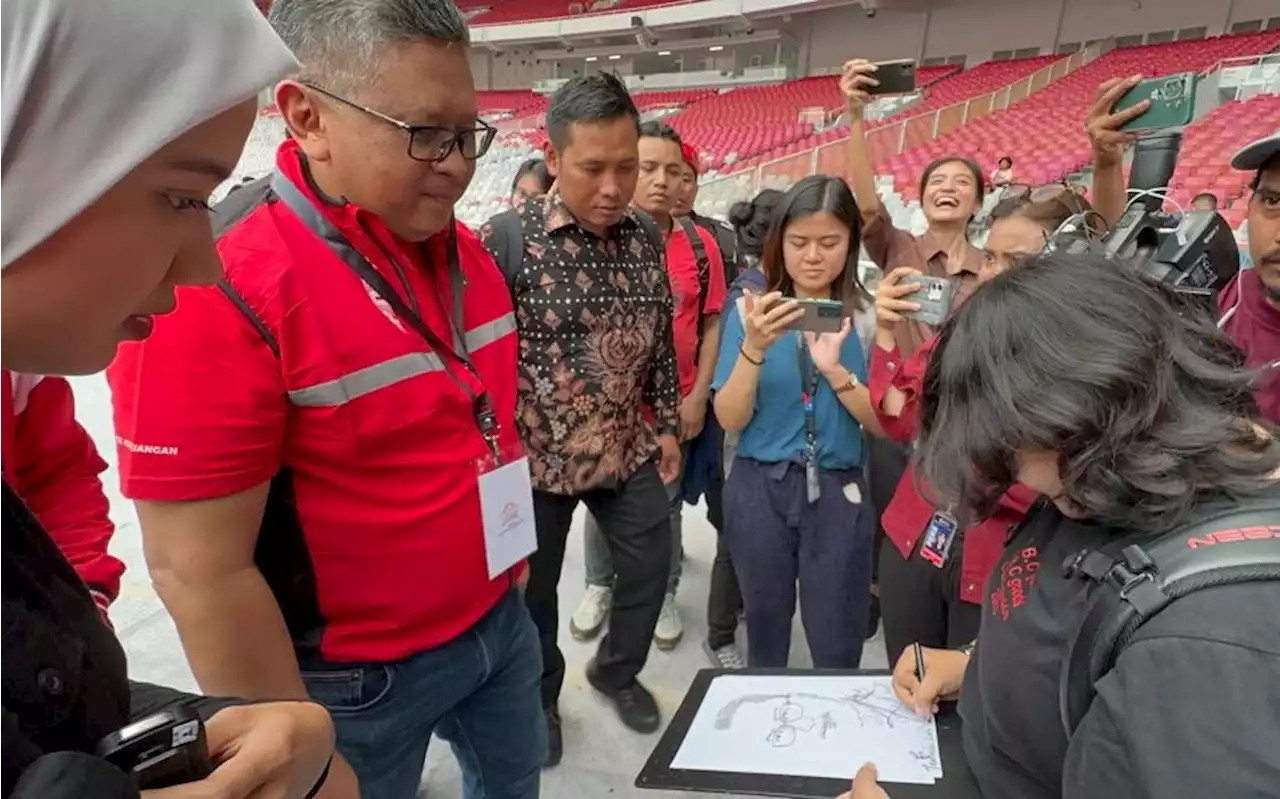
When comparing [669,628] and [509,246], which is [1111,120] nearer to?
[509,246]

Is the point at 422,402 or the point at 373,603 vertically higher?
the point at 422,402

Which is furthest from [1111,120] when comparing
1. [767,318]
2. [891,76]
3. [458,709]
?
[458,709]

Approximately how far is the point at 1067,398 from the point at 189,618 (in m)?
0.98

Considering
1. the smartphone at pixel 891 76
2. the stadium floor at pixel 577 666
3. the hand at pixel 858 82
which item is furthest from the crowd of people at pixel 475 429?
the smartphone at pixel 891 76

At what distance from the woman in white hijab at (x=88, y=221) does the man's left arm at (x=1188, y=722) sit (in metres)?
0.67

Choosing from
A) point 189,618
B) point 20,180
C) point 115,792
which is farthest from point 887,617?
point 20,180

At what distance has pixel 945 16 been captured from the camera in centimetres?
1566

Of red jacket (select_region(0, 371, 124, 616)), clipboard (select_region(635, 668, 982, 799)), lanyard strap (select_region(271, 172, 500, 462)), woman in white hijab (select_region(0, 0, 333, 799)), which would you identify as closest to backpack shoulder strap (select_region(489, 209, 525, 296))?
lanyard strap (select_region(271, 172, 500, 462))

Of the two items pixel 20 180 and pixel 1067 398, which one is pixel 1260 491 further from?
pixel 20 180

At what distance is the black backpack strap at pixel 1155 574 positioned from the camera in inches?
24.2

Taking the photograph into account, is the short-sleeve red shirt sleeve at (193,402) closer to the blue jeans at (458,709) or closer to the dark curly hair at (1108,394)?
the blue jeans at (458,709)

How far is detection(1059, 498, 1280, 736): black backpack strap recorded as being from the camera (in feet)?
2.02

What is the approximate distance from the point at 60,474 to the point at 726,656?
1.87m

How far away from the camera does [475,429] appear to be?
1.11 meters
